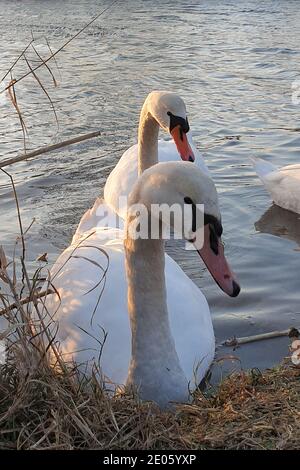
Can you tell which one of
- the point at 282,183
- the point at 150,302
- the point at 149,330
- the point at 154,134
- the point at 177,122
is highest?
the point at 150,302

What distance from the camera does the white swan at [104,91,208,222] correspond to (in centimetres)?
677

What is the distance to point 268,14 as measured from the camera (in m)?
19.1

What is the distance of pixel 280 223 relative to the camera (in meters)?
8.02

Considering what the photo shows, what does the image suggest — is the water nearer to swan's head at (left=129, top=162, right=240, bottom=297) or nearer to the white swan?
the white swan

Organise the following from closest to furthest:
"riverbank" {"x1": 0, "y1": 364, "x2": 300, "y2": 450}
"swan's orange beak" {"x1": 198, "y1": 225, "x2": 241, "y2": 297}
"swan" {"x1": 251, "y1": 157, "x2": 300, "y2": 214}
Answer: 1. "riverbank" {"x1": 0, "y1": 364, "x2": 300, "y2": 450}
2. "swan's orange beak" {"x1": 198, "y1": 225, "x2": 241, "y2": 297}
3. "swan" {"x1": 251, "y1": 157, "x2": 300, "y2": 214}

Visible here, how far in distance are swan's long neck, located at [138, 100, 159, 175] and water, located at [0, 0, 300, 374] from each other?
0.78 meters

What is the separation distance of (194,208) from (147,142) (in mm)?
3492

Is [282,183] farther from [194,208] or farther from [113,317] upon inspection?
[194,208]

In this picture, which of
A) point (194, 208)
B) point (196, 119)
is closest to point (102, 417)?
point (194, 208)

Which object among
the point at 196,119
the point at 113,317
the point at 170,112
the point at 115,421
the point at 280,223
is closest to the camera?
the point at 115,421

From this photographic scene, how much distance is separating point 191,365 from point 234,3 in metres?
17.8

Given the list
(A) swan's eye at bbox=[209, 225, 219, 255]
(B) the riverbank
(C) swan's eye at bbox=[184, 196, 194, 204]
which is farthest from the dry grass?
(C) swan's eye at bbox=[184, 196, 194, 204]
